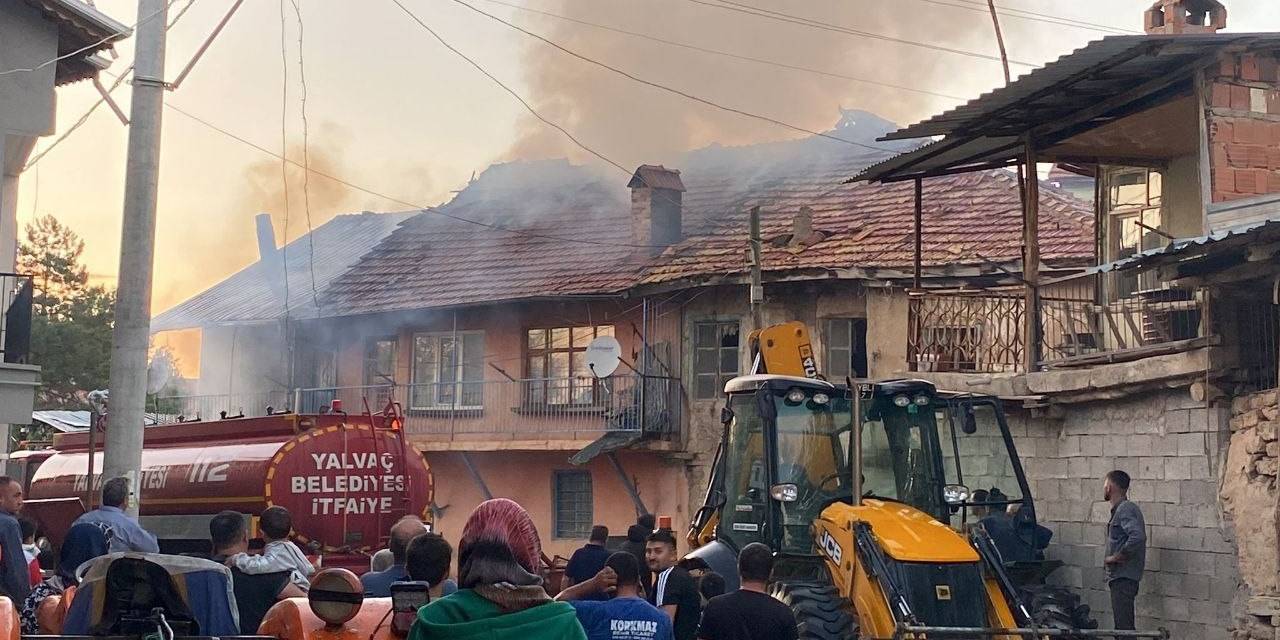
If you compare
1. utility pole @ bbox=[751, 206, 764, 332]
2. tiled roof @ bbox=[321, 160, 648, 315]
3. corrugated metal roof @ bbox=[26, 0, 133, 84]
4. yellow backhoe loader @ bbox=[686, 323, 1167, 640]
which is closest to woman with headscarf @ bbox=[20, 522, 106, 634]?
yellow backhoe loader @ bbox=[686, 323, 1167, 640]

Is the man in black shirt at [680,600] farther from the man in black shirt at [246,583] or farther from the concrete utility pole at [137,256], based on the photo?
the concrete utility pole at [137,256]

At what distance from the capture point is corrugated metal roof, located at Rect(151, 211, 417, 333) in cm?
3431

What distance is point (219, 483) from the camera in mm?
14758

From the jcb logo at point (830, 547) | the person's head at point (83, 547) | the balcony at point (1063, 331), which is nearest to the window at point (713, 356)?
the balcony at point (1063, 331)

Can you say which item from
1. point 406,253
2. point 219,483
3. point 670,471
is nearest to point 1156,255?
point 219,483

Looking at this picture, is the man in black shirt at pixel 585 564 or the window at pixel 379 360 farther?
the window at pixel 379 360

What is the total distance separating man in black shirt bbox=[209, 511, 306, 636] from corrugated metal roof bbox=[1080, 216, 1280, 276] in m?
7.58

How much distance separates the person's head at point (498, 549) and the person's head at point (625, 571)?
2748mm

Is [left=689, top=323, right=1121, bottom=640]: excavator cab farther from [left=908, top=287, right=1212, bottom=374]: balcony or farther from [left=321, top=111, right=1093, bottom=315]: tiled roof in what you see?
[left=321, top=111, right=1093, bottom=315]: tiled roof

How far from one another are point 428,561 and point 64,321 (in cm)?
3411

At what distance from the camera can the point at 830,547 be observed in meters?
10.8

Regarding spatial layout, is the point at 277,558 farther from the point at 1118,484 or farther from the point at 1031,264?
the point at 1031,264

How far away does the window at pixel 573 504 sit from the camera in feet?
95.3

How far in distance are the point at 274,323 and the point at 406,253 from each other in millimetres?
3530
